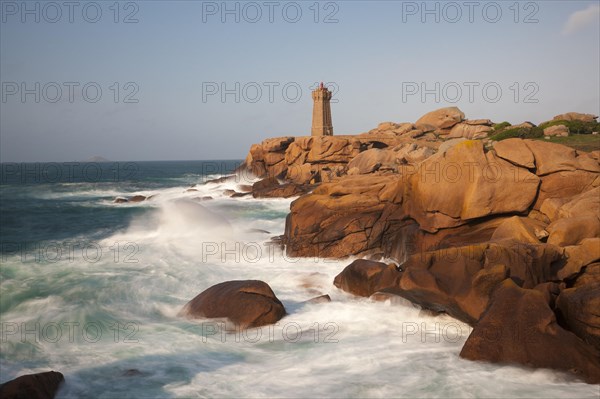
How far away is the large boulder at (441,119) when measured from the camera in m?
55.4

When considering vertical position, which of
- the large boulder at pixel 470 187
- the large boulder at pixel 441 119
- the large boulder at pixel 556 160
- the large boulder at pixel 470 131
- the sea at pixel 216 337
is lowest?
the sea at pixel 216 337

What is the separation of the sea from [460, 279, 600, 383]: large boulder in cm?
23

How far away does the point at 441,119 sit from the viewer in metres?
57.6

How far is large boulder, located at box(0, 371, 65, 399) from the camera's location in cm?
750

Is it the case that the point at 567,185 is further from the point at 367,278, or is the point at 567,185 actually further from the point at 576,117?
the point at 576,117

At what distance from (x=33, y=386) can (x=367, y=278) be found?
352 inches

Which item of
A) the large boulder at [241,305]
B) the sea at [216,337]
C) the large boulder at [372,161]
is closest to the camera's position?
the sea at [216,337]

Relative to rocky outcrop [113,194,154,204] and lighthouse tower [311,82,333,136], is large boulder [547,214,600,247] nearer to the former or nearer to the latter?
rocky outcrop [113,194,154,204]

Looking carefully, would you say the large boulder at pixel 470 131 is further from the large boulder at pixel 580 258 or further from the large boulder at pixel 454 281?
the large boulder at pixel 454 281

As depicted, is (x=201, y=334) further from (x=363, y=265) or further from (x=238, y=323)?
(x=363, y=265)

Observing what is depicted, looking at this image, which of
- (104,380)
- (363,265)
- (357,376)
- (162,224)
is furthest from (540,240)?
(162,224)

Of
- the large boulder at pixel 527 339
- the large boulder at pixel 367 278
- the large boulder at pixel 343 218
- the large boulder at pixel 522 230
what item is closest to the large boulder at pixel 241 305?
the large boulder at pixel 367 278

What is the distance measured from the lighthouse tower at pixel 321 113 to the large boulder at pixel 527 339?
56.0 metres

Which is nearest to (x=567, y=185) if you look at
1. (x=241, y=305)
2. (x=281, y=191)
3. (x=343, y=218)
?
(x=343, y=218)
